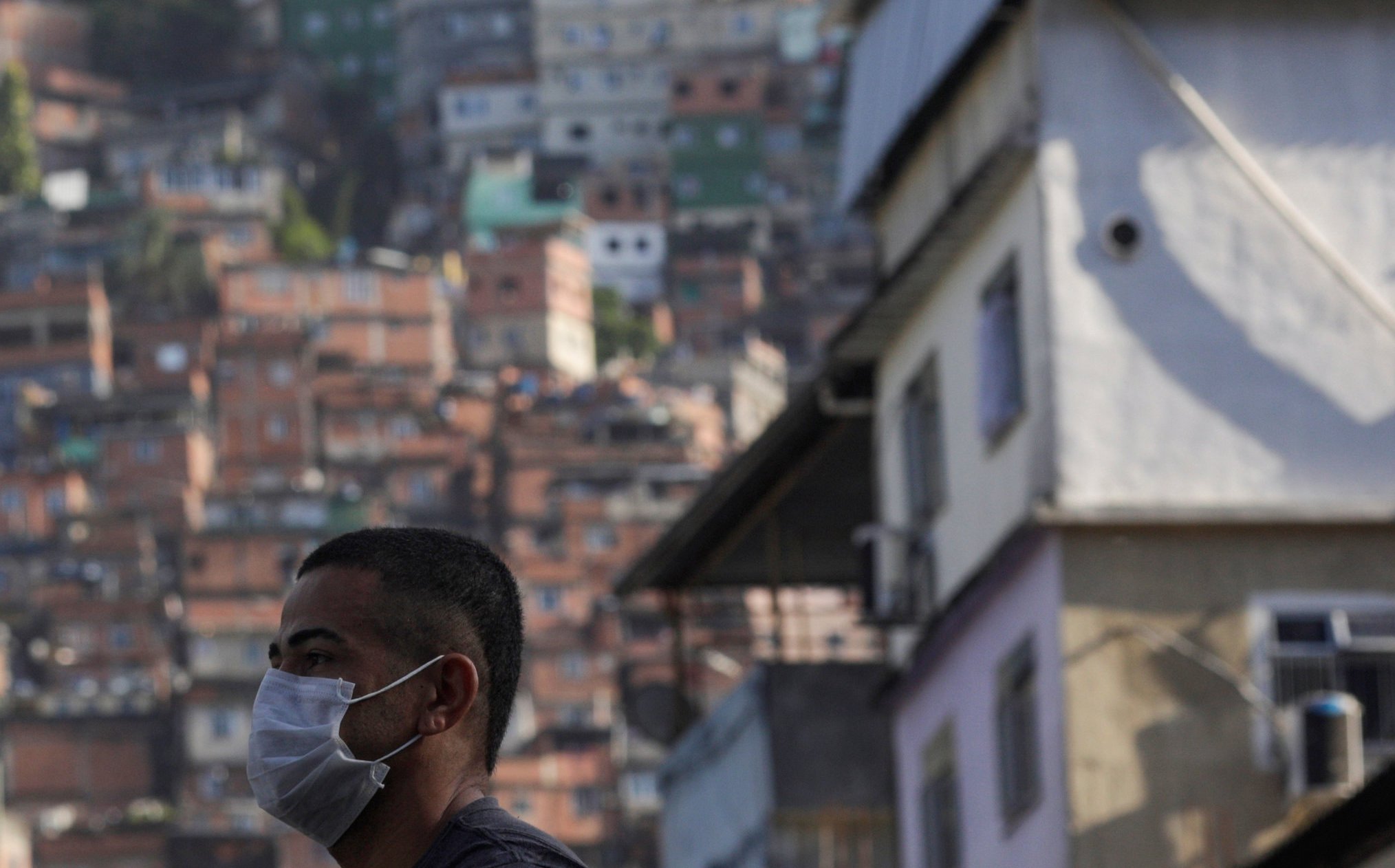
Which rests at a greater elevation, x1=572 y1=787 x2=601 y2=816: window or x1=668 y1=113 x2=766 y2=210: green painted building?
x1=668 y1=113 x2=766 y2=210: green painted building

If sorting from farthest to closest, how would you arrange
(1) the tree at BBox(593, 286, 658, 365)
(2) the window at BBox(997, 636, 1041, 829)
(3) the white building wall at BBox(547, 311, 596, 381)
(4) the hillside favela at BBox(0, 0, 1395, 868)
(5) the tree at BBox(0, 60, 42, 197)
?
(5) the tree at BBox(0, 60, 42, 197) → (1) the tree at BBox(593, 286, 658, 365) → (3) the white building wall at BBox(547, 311, 596, 381) → (2) the window at BBox(997, 636, 1041, 829) → (4) the hillside favela at BBox(0, 0, 1395, 868)

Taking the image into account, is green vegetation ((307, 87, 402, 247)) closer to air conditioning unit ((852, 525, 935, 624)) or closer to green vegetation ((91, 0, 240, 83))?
green vegetation ((91, 0, 240, 83))

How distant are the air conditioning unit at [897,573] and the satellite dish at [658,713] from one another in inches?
162

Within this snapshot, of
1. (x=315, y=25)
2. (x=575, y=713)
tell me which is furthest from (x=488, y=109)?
(x=575, y=713)

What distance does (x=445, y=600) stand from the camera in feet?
18.5

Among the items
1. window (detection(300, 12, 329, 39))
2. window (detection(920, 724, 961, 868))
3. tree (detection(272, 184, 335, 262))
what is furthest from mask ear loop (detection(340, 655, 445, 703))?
window (detection(300, 12, 329, 39))

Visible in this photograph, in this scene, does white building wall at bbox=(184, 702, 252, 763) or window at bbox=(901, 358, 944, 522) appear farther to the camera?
white building wall at bbox=(184, 702, 252, 763)

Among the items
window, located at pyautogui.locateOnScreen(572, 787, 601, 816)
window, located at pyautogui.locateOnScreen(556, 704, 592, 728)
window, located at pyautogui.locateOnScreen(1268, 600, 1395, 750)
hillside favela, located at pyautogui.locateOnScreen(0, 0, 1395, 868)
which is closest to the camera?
window, located at pyautogui.locateOnScreen(1268, 600, 1395, 750)

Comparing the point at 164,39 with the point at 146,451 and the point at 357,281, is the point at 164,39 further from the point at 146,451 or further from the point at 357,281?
the point at 146,451

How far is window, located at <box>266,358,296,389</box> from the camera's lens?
9938 centimetres

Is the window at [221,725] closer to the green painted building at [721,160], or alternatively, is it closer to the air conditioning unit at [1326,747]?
the green painted building at [721,160]

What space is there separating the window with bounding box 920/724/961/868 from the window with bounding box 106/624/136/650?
73.7 meters

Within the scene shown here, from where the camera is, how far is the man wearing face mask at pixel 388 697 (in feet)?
18.3

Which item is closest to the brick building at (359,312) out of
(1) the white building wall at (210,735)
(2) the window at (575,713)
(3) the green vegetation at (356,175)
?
(2) the window at (575,713)
